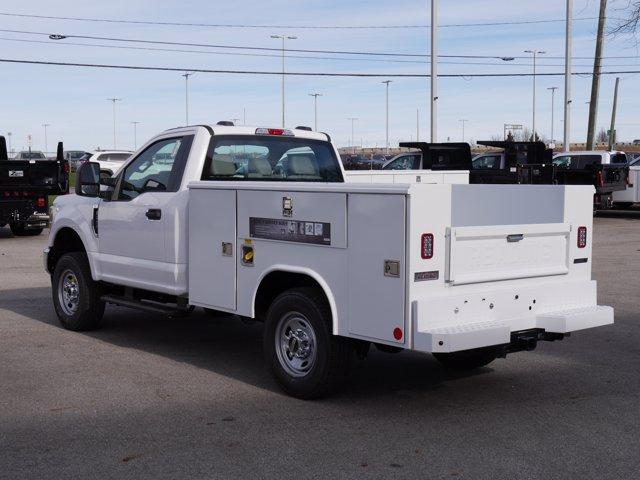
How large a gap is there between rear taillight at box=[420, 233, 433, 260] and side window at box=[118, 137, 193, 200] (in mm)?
3003

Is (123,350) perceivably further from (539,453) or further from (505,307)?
(539,453)

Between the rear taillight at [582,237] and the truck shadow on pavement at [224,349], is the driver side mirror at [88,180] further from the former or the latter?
the rear taillight at [582,237]

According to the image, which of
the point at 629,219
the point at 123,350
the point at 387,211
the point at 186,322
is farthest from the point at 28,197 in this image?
the point at 629,219

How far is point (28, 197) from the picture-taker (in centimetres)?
2047

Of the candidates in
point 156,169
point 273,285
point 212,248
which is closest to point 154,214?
point 156,169

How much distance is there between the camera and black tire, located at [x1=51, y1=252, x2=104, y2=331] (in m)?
9.49

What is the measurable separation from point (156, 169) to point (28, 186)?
42.2 ft

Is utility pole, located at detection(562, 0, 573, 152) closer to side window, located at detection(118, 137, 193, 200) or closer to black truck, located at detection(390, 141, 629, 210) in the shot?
black truck, located at detection(390, 141, 629, 210)

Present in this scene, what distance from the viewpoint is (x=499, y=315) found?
6.48 metres

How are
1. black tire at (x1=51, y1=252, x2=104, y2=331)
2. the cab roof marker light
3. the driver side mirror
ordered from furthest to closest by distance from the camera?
black tire at (x1=51, y1=252, x2=104, y2=331) → the driver side mirror → the cab roof marker light

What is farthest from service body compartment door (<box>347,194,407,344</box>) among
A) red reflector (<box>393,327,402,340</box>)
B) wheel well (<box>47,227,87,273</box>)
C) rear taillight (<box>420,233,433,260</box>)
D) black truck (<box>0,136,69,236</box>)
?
black truck (<box>0,136,69,236</box>)

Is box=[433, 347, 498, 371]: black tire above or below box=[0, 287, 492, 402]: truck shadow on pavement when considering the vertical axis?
above

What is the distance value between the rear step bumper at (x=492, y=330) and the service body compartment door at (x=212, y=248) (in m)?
2.09

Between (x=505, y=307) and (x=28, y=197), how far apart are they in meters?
16.2
